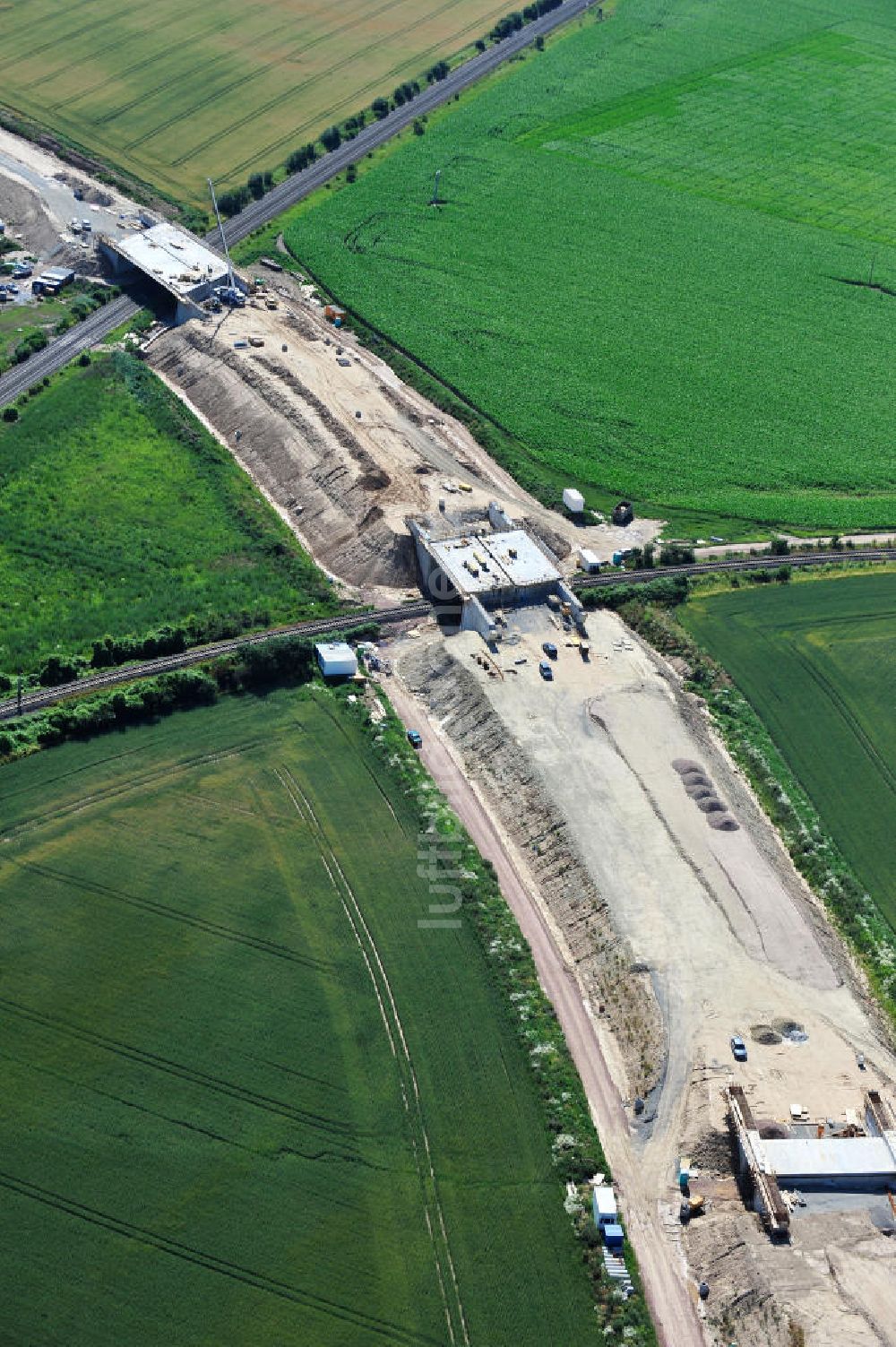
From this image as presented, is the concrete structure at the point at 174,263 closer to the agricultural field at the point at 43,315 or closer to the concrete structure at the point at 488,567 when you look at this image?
the agricultural field at the point at 43,315

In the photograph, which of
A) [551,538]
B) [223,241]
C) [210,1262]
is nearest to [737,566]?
[551,538]

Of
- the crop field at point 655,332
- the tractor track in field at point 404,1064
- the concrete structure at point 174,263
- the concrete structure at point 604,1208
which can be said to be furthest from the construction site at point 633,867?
the concrete structure at point 174,263

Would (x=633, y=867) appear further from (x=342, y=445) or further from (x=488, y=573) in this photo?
(x=342, y=445)

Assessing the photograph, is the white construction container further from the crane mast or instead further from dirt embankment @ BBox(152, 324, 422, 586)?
the crane mast

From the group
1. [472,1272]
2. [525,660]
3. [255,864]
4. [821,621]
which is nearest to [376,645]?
[525,660]

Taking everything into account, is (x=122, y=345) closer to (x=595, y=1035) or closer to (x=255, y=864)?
(x=255, y=864)

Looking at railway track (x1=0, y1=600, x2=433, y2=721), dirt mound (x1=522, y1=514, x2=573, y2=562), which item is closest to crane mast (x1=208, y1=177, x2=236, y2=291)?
dirt mound (x1=522, y1=514, x2=573, y2=562)
